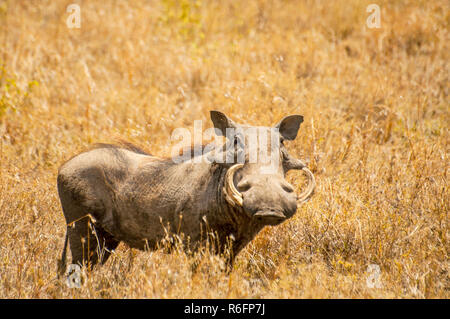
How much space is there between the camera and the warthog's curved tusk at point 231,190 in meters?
2.74

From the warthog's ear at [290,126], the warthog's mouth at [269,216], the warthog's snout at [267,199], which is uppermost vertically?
the warthog's ear at [290,126]

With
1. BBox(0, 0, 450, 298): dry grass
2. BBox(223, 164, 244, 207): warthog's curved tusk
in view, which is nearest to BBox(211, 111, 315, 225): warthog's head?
BBox(223, 164, 244, 207): warthog's curved tusk

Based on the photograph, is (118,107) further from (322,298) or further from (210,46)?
(322,298)

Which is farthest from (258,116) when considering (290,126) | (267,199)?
(267,199)

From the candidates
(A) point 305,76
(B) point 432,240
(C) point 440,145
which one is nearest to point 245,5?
(A) point 305,76

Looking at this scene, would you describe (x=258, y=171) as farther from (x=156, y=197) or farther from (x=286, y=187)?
(x=156, y=197)

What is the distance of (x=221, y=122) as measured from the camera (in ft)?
10.7

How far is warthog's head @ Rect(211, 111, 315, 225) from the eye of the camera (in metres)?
2.66

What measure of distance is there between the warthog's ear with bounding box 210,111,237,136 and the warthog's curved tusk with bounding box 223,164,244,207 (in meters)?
0.41

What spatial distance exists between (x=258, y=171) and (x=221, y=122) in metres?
0.57

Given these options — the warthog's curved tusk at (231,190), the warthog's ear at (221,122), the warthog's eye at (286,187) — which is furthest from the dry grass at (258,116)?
the warthog's ear at (221,122)

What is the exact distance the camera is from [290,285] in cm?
326

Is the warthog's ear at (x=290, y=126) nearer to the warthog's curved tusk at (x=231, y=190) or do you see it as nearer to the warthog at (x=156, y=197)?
the warthog at (x=156, y=197)
